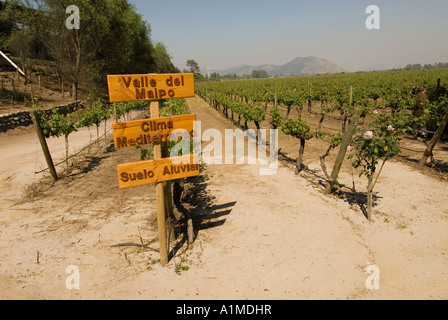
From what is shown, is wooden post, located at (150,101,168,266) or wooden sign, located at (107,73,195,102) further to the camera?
wooden post, located at (150,101,168,266)

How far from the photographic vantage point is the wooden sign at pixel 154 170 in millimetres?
3797

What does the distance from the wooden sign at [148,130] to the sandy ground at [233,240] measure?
2102 millimetres

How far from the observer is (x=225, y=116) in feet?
70.8

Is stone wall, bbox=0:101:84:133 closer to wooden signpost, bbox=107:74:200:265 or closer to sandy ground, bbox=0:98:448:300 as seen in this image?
sandy ground, bbox=0:98:448:300

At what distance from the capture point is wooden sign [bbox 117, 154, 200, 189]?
3.80m

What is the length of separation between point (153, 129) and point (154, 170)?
625 mm

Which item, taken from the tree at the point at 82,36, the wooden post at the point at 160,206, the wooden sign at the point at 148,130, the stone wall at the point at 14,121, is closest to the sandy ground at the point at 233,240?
the wooden post at the point at 160,206

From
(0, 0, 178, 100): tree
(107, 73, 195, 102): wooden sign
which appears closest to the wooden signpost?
(107, 73, 195, 102): wooden sign

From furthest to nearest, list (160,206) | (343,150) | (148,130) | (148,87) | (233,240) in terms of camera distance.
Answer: (343,150)
(233,240)
(160,206)
(148,130)
(148,87)

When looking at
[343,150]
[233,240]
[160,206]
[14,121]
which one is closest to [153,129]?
[160,206]

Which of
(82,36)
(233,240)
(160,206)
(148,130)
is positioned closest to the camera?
(148,130)

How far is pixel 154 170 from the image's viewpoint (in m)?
3.94

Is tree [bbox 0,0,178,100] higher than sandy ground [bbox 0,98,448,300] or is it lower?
higher

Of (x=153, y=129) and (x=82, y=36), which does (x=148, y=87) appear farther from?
(x=82, y=36)
